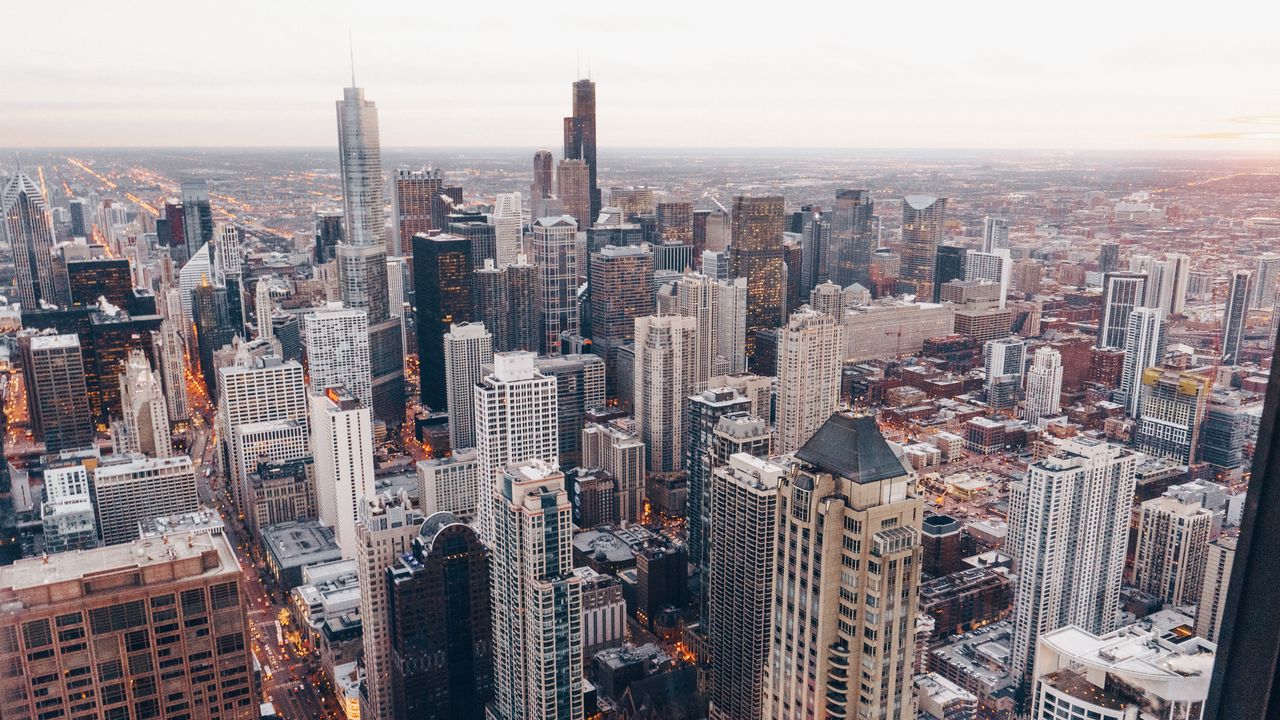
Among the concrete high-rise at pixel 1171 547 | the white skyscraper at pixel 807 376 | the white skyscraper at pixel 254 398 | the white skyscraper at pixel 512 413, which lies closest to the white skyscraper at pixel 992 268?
the white skyscraper at pixel 807 376

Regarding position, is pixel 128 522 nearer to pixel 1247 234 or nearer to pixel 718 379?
pixel 718 379

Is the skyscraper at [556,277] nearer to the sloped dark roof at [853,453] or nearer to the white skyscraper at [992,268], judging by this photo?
the white skyscraper at [992,268]

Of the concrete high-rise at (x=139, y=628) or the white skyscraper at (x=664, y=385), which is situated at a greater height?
the concrete high-rise at (x=139, y=628)

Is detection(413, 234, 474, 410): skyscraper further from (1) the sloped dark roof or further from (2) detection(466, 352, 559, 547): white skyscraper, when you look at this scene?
(1) the sloped dark roof

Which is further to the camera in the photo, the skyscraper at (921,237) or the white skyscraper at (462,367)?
the white skyscraper at (462,367)

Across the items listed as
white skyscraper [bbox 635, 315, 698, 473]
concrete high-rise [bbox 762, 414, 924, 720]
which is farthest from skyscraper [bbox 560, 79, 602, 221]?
concrete high-rise [bbox 762, 414, 924, 720]
